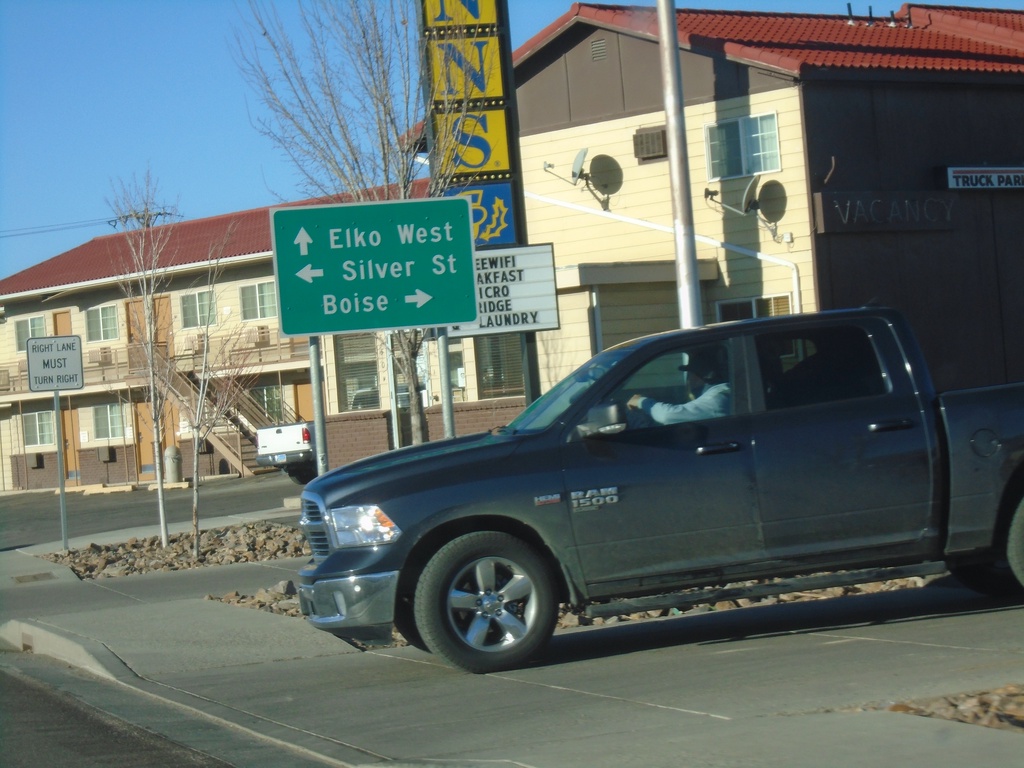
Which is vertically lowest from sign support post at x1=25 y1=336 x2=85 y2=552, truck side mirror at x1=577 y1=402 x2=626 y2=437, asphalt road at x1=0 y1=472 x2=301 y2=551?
asphalt road at x1=0 y1=472 x2=301 y2=551

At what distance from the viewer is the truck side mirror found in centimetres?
715

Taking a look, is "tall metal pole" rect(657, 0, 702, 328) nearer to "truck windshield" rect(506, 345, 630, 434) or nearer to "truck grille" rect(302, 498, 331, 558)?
"truck windshield" rect(506, 345, 630, 434)

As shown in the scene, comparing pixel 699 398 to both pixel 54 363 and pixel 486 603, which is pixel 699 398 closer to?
pixel 486 603

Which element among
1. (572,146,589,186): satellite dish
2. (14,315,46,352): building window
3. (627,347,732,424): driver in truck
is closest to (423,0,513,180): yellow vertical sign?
(627,347,732,424): driver in truck

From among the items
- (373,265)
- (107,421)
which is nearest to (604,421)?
(373,265)

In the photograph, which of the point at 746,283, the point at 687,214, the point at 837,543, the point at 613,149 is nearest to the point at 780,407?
the point at 837,543

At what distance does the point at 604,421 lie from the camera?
7.18 metres

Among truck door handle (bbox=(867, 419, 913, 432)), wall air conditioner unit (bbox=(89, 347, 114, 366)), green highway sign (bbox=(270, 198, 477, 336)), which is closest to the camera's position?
truck door handle (bbox=(867, 419, 913, 432))

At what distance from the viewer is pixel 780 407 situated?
7.55m

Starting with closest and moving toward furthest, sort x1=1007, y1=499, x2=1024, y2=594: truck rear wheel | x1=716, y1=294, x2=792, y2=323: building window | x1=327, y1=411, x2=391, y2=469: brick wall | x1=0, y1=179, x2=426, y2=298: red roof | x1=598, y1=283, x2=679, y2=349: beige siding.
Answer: x1=1007, y1=499, x2=1024, y2=594: truck rear wheel → x1=716, y1=294, x2=792, y2=323: building window → x1=598, y1=283, x2=679, y2=349: beige siding → x1=327, y1=411, x2=391, y2=469: brick wall → x1=0, y1=179, x2=426, y2=298: red roof

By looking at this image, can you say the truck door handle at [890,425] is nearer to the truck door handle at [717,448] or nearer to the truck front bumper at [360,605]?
the truck door handle at [717,448]

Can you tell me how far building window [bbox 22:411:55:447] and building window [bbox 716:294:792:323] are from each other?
30.2 metres

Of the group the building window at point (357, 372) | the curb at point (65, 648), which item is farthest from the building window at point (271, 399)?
the curb at point (65, 648)

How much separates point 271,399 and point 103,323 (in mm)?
7115
